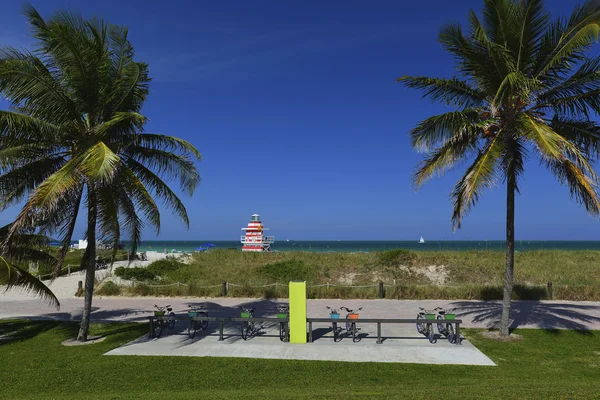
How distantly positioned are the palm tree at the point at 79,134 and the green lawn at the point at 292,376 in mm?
2258

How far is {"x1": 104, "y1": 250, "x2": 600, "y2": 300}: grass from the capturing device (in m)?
17.8

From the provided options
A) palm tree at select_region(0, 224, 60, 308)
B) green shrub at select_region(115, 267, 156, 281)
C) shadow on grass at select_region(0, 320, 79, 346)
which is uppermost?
palm tree at select_region(0, 224, 60, 308)

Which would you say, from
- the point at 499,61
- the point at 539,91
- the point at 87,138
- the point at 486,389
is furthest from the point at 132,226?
the point at 539,91

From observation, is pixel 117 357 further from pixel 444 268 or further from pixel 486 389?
pixel 444 268

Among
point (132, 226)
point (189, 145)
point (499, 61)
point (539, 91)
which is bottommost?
point (132, 226)

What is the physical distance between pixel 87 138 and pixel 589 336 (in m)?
13.9

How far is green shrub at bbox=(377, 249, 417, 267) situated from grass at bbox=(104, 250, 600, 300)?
0.07 meters

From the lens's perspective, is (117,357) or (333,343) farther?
(333,343)

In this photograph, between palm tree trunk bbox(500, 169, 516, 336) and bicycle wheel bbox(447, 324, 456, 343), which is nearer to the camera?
bicycle wheel bbox(447, 324, 456, 343)

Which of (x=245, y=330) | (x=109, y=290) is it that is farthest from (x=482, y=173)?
(x=109, y=290)

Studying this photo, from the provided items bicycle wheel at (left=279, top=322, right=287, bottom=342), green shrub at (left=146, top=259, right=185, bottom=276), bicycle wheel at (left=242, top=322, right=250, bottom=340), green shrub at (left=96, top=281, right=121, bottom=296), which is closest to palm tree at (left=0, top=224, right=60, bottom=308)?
bicycle wheel at (left=242, top=322, right=250, bottom=340)

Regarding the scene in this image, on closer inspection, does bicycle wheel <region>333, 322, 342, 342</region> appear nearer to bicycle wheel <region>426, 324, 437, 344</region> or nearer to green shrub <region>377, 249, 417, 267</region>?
bicycle wheel <region>426, 324, 437, 344</region>

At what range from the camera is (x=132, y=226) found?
10531 mm

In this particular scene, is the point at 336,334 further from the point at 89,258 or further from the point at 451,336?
the point at 89,258
